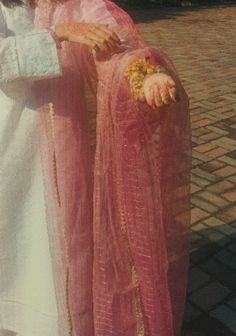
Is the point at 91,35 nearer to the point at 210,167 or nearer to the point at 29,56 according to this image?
the point at 29,56

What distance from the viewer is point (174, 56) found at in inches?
305

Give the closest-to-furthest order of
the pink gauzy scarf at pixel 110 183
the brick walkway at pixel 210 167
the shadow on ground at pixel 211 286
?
the pink gauzy scarf at pixel 110 183 → the shadow on ground at pixel 211 286 → the brick walkway at pixel 210 167

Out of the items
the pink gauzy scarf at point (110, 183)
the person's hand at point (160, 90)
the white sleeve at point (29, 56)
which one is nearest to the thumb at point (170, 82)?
the person's hand at point (160, 90)

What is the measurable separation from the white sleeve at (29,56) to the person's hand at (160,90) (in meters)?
0.32

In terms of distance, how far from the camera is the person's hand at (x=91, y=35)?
5.62ft

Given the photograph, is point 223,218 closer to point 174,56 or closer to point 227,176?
point 227,176

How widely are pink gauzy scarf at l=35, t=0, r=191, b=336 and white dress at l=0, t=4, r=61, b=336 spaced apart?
0.05 metres

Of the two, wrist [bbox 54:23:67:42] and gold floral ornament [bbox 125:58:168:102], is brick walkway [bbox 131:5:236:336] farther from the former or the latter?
wrist [bbox 54:23:67:42]

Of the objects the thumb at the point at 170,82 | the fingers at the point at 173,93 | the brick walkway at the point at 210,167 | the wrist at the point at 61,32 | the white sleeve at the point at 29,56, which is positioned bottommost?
the brick walkway at the point at 210,167

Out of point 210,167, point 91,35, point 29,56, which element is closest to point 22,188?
point 29,56

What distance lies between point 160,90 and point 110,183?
0.45m

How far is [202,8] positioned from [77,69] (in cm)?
1125

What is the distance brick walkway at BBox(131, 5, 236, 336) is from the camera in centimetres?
281

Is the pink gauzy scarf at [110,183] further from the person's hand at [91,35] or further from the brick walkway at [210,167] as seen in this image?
the brick walkway at [210,167]
